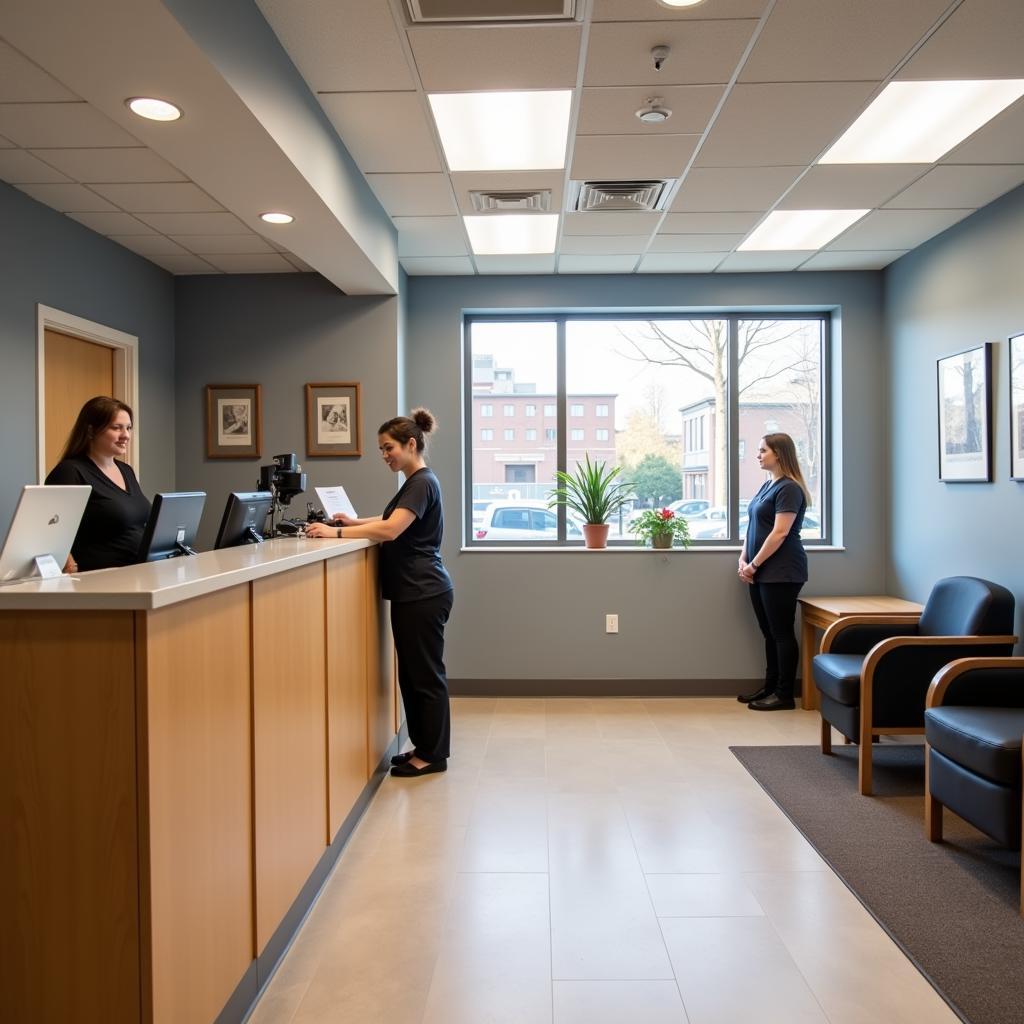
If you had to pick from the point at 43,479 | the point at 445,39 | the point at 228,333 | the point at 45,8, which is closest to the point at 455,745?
the point at 43,479

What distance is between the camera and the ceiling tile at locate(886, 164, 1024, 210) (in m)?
3.08

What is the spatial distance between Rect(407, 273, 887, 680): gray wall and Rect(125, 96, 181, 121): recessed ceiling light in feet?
8.01

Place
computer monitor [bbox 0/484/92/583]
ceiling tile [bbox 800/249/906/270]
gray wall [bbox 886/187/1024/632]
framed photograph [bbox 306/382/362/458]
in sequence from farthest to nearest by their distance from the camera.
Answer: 1. ceiling tile [bbox 800/249/906/270]
2. framed photograph [bbox 306/382/362/458]
3. gray wall [bbox 886/187/1024/632]
4. computer monitor [bbox 0/484/92/583]

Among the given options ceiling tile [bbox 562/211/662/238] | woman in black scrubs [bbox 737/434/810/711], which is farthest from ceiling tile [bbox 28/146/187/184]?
woman in black scrubs [bbox 737/434/810/711]

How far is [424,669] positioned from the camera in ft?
10.3

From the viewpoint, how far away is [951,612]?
10.7ft

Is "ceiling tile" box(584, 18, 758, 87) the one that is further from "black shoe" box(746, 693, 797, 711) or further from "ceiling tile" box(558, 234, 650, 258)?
"black shoe" box(746, 693, 797, 711)

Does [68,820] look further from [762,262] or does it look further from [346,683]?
[762,262]

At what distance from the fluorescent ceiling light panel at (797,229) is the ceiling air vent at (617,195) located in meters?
0.59

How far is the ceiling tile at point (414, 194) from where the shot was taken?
3145mm

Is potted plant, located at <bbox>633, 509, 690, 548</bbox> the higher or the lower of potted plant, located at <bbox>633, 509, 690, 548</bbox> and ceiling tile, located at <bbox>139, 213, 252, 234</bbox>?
the lower

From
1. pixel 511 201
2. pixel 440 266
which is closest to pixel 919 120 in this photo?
pixel 511 201

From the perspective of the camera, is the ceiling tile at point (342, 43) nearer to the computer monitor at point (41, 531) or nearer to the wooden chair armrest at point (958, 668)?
the computer monitor at point (41, 531)

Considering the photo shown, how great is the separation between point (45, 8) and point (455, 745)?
2.86m
